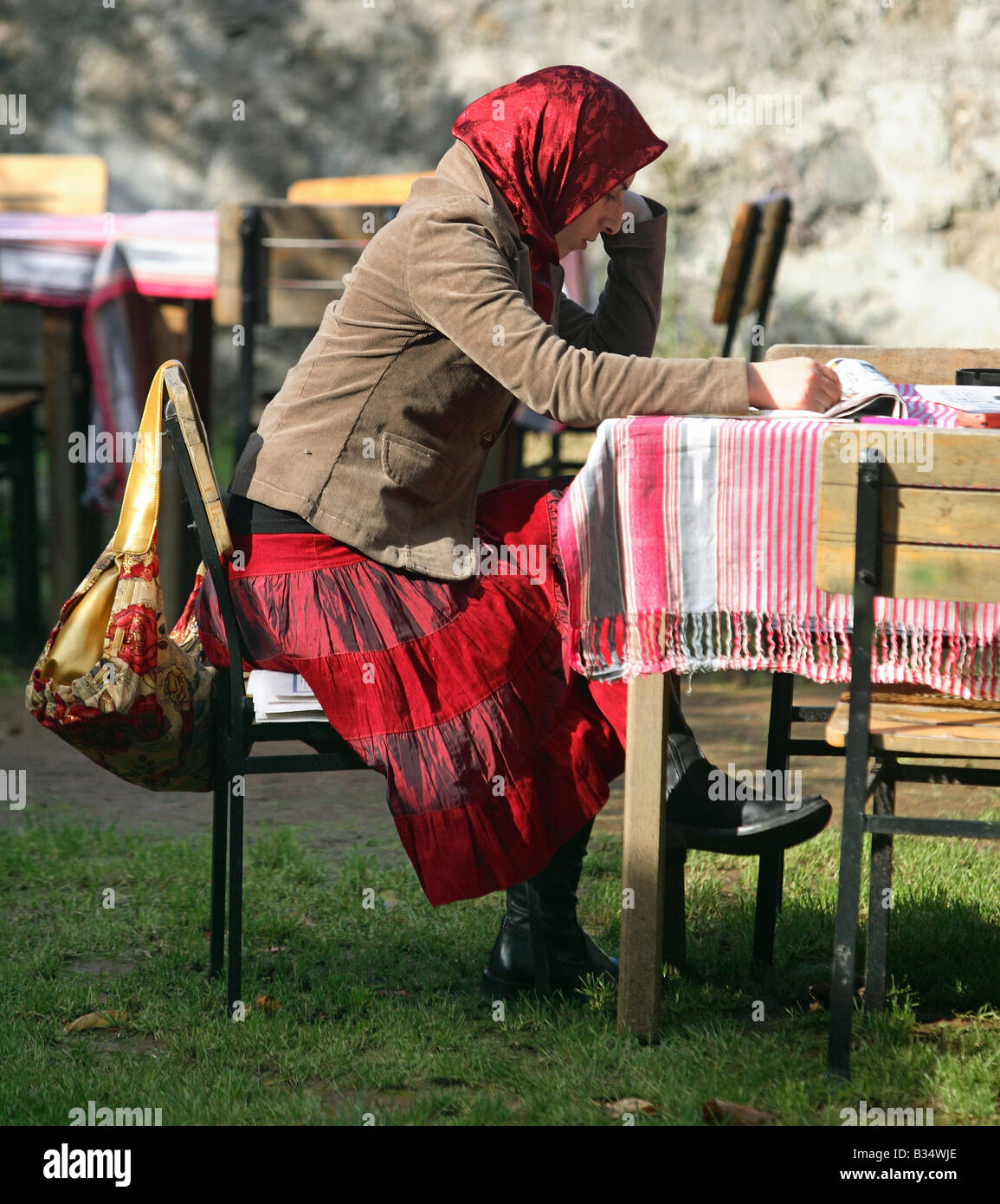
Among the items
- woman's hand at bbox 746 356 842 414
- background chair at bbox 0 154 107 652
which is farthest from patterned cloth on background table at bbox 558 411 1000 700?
background chair at bbox 0 154 107 652

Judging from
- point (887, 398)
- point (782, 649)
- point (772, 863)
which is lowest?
point (772, 863)

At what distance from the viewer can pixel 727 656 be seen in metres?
2.21

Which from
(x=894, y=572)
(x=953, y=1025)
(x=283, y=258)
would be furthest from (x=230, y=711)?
(x=283, y=258)

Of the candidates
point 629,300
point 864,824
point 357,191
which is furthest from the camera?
point 357,191

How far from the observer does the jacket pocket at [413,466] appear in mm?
2494

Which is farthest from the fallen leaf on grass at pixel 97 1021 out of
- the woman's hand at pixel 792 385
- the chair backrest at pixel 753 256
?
the chair backrest at pixel 753 256

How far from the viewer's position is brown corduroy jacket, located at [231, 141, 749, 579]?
231 cm

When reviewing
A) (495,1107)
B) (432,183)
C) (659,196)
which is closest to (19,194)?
(659,196)

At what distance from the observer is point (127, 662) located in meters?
2.32

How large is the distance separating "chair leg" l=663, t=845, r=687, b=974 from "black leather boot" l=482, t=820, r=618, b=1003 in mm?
124

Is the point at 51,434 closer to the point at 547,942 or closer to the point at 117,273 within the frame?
the point at 117,273

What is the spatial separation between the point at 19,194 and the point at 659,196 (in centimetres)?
341

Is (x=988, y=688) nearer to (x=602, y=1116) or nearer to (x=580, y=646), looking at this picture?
(x=580, y=646)

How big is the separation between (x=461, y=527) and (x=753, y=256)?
3.05 m
